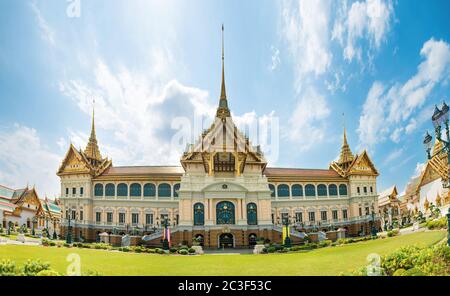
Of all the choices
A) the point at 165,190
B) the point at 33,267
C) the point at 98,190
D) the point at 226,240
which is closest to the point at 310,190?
the point at 226,240

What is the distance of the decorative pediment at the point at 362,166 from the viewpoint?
1292 inches

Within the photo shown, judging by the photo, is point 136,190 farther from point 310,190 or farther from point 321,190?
point 321,190

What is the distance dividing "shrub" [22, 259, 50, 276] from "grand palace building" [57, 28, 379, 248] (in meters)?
17.7

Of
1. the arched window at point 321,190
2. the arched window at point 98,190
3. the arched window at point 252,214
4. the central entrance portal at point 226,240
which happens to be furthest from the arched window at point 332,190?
the arched window at point 98,190

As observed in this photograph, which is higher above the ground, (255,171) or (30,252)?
(255,171)

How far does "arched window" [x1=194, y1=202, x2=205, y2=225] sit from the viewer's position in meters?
25.5

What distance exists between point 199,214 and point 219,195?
209 centimetres

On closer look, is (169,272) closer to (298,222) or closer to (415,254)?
(415,254)

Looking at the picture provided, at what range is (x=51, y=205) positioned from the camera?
115ft

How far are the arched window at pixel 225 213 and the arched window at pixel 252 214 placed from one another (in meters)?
1.28

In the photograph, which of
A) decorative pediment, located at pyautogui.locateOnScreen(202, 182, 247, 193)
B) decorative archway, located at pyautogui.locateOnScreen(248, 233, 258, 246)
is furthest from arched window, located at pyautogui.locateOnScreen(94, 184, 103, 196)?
decorative archway, located at pyautogui.locateOnScreen(248, 233, 258, 246)
